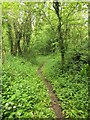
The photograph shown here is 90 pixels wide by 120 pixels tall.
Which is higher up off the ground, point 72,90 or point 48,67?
point 48,67

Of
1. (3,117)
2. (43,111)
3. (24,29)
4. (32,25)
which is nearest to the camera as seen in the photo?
(3,117)

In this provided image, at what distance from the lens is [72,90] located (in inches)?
365

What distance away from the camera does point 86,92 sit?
8922 millimetres

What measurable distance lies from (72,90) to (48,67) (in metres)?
A: 6.52

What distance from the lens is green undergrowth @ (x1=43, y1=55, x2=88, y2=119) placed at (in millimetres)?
7072

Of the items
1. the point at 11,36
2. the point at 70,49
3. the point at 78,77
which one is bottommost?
the point at 78,77

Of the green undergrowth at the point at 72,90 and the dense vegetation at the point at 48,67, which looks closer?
the dense vegetation at the point at 48,67

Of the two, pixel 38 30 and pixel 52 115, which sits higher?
pixel 38 30

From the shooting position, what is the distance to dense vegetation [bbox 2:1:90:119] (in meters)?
6.76

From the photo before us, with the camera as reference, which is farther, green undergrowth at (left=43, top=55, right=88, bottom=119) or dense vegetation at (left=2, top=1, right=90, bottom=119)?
green undergrowth at (left=43, top=55, right=88, bottom=119)

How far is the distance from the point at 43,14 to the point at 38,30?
787 centimetres

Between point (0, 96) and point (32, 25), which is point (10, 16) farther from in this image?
point (0, 96)

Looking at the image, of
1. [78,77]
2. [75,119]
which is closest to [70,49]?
[78,77]

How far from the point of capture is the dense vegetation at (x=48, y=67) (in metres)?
6.76
